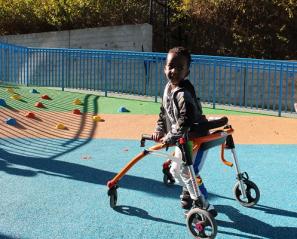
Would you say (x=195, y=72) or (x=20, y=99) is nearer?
(x=20, y=99)

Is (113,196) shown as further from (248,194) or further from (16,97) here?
(16,97)

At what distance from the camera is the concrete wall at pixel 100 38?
53.4ft

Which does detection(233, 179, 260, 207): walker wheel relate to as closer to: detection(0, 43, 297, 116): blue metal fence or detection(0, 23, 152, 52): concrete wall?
detection(0, 43, 297, 116): blue metal fence

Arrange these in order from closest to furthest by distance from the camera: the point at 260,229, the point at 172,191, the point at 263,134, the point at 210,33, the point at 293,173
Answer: the point at 260,229 < the point at 172,191 < the point at 293,173 < the point at 263,134 < the point at 210,33

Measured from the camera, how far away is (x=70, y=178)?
18.5ft

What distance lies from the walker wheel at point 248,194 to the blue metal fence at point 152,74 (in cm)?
655

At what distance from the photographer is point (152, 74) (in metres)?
12.9

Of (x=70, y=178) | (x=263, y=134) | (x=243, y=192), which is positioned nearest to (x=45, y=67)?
(x=263, y=134)

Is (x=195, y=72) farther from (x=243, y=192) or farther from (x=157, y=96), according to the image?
(x=243, y=192)

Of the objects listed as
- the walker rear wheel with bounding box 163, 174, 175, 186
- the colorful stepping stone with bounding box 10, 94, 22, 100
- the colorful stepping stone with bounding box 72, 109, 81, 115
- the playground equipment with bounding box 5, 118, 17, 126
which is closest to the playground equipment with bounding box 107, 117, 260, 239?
the walker rear wheel with bounding box 163, 174, 175, 186

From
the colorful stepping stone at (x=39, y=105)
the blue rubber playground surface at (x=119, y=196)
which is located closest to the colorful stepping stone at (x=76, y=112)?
the colorful stepping stone at (x=39, y=105)

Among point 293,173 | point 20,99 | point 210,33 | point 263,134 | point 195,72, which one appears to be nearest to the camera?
point 293,173

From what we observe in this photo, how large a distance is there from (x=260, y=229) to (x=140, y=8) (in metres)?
15.1

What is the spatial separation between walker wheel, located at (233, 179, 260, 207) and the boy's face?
137 centimetres
